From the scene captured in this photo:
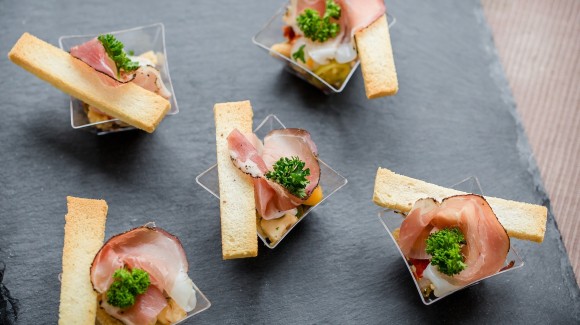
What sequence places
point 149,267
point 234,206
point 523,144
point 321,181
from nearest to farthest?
point 149,267, point 234,206, point 321,181, point 523,144

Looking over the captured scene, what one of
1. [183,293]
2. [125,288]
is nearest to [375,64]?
[183,293]

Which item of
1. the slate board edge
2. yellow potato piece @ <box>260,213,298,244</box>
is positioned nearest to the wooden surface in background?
the slate board edge

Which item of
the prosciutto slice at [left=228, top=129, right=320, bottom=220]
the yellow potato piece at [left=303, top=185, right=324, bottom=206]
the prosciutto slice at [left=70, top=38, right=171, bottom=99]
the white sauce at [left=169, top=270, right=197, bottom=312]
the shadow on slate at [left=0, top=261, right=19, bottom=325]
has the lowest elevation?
the shadow on slate at [left=0, top=261, right=19, bottom=325]

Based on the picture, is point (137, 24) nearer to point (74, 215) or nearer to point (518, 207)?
point (74, 215)

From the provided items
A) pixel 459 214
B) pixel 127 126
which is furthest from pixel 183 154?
pixel 459 214

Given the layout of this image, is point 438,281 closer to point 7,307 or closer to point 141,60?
point 141,60

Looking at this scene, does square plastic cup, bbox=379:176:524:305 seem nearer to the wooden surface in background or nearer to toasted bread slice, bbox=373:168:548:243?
toasted bread slice, bbox=373:168:548:243

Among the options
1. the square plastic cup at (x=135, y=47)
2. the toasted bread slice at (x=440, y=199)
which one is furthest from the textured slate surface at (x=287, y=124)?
the toasted bread slice at (x=440, y=199)
